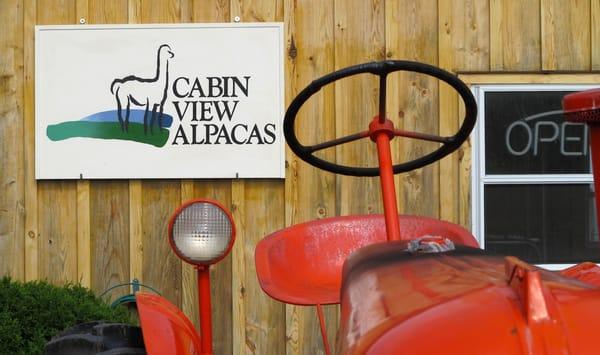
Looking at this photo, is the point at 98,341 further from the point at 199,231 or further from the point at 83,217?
the point at 83,217

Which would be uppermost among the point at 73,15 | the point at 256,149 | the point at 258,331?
the point at 73,15

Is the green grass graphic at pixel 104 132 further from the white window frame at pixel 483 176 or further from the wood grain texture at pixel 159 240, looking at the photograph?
the white window frame at pixel 483 176

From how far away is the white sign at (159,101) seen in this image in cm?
436

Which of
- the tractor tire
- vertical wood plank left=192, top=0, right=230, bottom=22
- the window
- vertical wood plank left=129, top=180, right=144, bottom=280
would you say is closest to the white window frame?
the window

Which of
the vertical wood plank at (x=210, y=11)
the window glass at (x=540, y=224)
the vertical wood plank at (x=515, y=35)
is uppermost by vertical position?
the vertical wood plank at (x=210, y=11)

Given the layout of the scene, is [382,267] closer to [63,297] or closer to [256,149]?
[63,297]

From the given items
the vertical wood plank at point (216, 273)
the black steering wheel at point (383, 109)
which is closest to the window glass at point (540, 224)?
the vertical wood plank at point (216, 273)

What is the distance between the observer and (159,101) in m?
4.39

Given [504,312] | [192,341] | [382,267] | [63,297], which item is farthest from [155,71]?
[504,312]

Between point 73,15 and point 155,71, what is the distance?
22.2 inches

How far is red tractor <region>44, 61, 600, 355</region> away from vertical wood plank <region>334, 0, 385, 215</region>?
67.6 inches

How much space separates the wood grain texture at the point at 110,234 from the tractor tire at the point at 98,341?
2108 mm

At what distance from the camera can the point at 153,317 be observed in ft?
7.16

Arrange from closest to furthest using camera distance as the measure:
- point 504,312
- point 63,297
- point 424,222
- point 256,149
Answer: point 504,312, point 424,222, point 63,297, point 256,149
